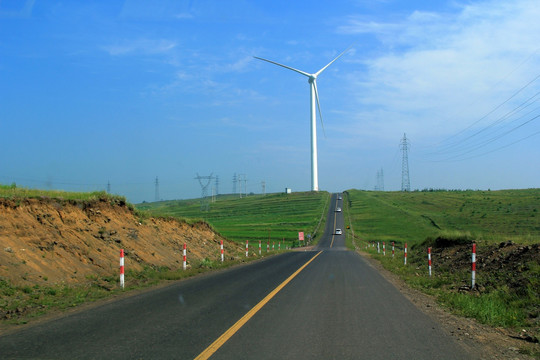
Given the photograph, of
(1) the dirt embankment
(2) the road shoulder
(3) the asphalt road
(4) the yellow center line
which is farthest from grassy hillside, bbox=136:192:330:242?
(2) the road shoulder

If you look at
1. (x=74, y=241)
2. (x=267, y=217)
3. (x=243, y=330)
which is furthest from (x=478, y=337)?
(x=267, y=217)

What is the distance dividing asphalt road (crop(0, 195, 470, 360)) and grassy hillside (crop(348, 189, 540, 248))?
111ft

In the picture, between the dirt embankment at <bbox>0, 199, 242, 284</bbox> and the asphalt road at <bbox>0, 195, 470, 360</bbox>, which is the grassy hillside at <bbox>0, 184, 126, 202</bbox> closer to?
the dirt embankment at <bbox>0, 199, 242, 284</bbox>

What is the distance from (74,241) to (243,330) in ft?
34.7

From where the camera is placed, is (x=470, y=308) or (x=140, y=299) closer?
(x=470, y=308)

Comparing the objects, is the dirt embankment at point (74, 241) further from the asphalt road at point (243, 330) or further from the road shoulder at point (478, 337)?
the road shoulder at point (478, 337)

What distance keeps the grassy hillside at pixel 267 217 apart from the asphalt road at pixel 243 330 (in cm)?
5482

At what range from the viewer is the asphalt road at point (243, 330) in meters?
6.47

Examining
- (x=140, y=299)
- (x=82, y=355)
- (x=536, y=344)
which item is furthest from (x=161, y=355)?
(x=536, y=344)

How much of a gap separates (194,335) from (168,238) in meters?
18.0

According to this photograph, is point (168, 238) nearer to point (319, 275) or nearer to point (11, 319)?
point (319, 275)

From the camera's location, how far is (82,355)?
20.5 ft

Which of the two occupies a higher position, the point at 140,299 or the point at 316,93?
the point at 316,93

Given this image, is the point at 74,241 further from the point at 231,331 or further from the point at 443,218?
the point at 443,218
